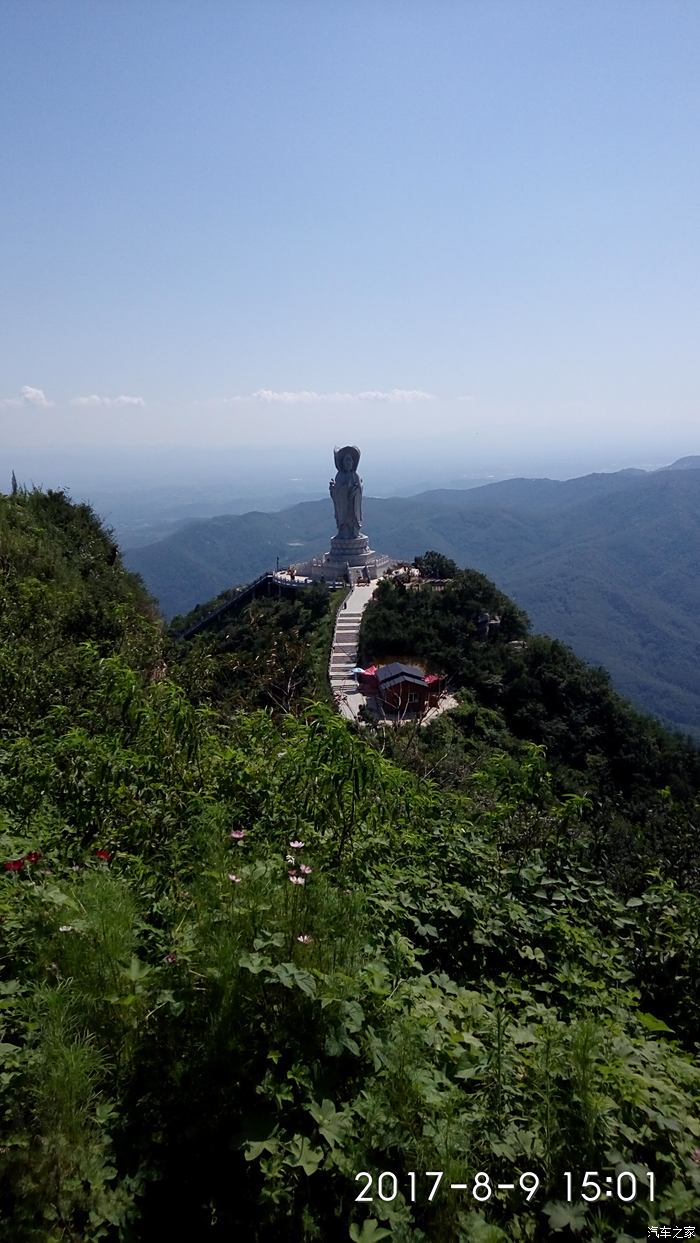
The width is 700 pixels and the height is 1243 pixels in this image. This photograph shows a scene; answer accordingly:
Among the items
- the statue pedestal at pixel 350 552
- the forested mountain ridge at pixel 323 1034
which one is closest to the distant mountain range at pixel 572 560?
the statue pedestal at pixel 350 552

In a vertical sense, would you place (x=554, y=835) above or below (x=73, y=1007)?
below

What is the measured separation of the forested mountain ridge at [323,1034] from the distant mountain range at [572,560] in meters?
73.5

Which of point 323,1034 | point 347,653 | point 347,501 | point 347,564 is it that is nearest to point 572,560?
point 347,501

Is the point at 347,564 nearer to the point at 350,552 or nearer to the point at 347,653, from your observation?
the point at 350,552

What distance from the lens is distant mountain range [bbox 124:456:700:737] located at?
9788 cm

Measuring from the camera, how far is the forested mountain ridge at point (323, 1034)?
1862mm

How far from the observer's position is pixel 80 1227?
1.84 meters

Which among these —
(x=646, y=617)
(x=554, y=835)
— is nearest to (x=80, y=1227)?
(x=554, y=835)

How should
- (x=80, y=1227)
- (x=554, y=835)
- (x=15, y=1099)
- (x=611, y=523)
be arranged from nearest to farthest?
(x=80, y=1227) → (x=15, y=1099) → (x=554, y=835) → (x=611, y=523)

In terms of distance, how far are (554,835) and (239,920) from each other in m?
2.50

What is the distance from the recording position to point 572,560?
456ft

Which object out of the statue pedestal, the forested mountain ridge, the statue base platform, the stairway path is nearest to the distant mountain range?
the statue base platform

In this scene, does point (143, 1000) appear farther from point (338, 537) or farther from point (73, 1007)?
point (338, 537)

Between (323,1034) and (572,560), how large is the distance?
14458 cm
